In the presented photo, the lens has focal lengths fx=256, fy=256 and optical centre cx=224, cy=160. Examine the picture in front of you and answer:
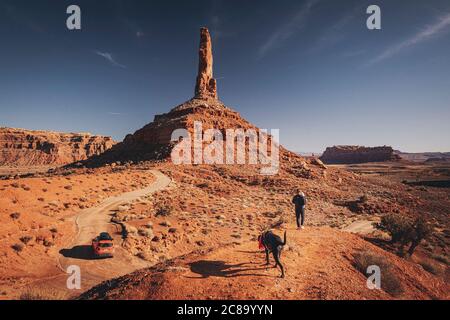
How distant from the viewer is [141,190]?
28156 mm

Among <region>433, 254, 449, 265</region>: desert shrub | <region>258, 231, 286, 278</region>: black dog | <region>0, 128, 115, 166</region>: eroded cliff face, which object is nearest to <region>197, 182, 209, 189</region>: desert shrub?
<region>433, 254, 449, 265</region>: desert shrub

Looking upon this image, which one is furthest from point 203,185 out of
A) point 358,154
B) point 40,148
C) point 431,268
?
point 358,154

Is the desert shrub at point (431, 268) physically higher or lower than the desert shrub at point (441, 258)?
higher

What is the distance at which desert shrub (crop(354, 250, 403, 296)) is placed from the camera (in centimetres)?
919

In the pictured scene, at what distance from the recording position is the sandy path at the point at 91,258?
11.4 m

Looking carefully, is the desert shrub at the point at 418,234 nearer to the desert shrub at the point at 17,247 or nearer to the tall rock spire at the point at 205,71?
the desert shrub at the point at 17,247

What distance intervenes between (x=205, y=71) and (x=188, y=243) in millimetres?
64755

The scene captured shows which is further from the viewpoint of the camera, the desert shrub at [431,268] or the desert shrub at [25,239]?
the desert shrub at [25,239]

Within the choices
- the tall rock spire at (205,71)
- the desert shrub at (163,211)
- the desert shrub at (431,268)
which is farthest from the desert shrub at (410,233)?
the tall rock spire at (205,71)

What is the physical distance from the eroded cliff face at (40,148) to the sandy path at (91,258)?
123 meters

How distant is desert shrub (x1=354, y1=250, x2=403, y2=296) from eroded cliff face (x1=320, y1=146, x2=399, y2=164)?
169m

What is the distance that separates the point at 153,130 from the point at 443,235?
4804 centimetres

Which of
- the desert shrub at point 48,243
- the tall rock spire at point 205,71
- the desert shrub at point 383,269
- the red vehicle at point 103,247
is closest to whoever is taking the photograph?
the desert shrub at point 383,269
